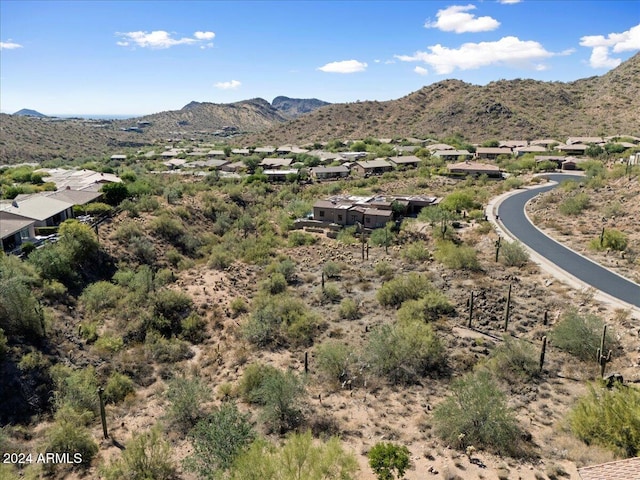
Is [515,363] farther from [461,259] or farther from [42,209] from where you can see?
[42,209]

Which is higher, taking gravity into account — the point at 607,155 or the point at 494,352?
the point at 607,155

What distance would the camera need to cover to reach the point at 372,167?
79.8 meters

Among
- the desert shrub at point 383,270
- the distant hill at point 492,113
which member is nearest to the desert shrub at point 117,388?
the desert shrub at point 383,270

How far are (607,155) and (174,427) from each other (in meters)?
87.4

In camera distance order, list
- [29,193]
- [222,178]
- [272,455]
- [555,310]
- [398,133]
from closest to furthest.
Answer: [272,455], [555,310], [29,193], [222,178], [398,133]

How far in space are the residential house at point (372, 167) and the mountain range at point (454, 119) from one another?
44421 millimetres

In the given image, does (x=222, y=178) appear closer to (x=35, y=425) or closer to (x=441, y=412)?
(x=35, y=425)

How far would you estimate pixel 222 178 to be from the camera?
7250cm

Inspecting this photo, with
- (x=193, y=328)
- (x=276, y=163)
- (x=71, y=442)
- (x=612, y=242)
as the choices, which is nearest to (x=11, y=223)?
(x=193, y=328)

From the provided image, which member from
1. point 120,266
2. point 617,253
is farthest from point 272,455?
point 617,253

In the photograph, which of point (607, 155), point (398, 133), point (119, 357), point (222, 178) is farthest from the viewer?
Result: point (398, 133)

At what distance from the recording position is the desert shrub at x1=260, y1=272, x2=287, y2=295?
33406 mm

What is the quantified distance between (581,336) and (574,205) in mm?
29679

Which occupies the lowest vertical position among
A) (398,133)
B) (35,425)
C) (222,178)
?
(35,425)
